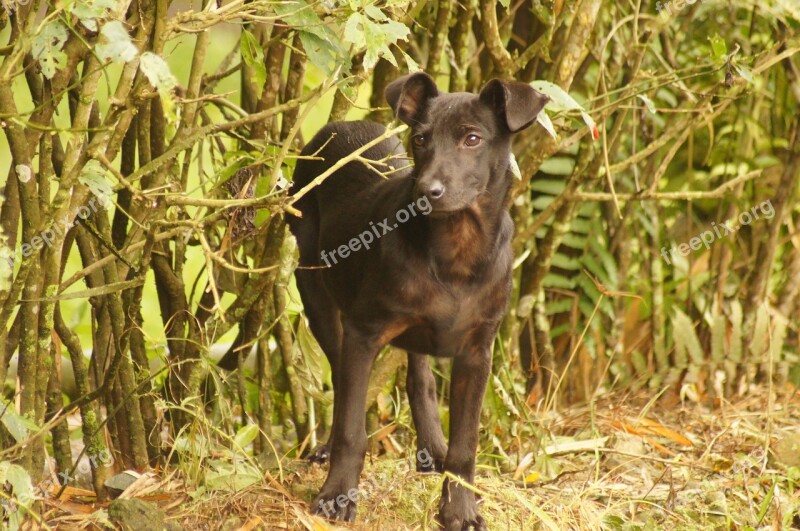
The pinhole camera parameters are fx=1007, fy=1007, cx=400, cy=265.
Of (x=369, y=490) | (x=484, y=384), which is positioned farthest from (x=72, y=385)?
(x=484, y=384)

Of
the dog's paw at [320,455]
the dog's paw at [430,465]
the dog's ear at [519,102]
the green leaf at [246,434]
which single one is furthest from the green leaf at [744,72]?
the green leaf at [246,434]

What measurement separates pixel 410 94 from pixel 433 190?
537 mm

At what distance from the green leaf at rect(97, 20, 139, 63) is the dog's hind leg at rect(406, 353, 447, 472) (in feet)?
7.07

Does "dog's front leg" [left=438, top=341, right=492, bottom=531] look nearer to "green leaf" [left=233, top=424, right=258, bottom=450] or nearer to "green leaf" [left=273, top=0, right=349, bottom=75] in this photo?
"green leaf" [left=233, top=424, right=258, bottom=450]

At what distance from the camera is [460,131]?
355 centimetres

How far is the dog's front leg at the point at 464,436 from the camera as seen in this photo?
364 cm

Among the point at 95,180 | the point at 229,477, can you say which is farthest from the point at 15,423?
the point at 229,477

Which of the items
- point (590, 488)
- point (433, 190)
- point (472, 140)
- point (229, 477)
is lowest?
point (590, 488)

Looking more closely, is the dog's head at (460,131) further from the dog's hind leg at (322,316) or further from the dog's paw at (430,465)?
the dog's paw at (430,465)

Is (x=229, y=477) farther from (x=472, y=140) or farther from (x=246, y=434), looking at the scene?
(x=472, y=140)

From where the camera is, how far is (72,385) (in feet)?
16.8

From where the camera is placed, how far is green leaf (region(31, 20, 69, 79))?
9.25 feet

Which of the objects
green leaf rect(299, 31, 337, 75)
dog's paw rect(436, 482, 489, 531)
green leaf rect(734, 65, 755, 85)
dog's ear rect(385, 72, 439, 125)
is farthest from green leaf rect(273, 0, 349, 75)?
green leaf rect(734, 65, 755, 85)

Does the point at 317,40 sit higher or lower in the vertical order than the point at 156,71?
higher
